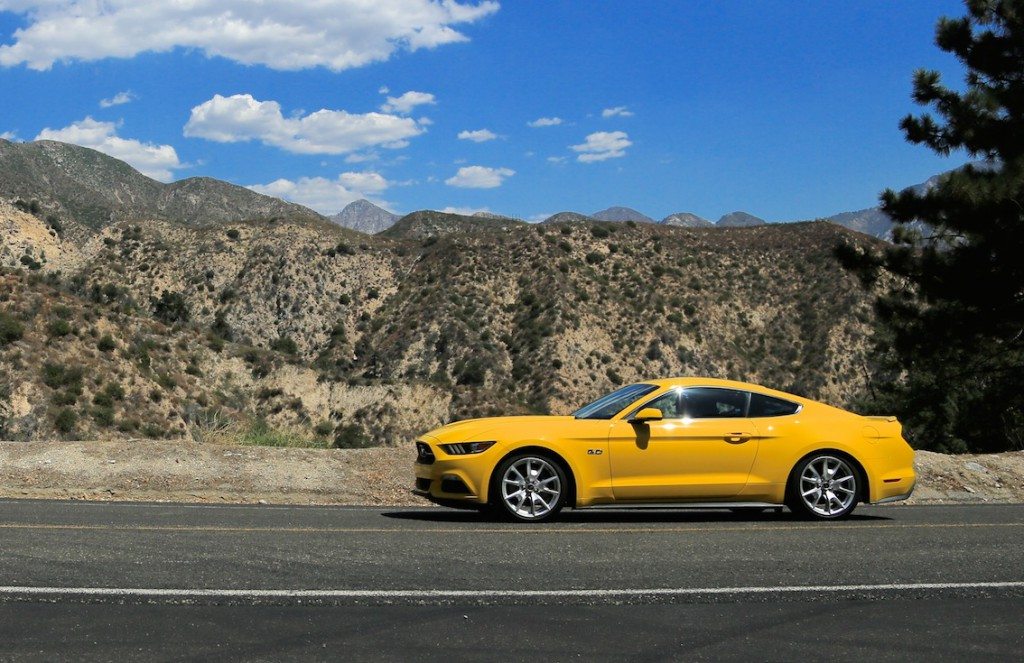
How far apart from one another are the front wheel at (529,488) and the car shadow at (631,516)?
21 cm

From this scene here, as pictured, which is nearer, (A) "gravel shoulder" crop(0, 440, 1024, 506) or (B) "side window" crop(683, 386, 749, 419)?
(B) "side window" crop(683, 386, 749, 419)

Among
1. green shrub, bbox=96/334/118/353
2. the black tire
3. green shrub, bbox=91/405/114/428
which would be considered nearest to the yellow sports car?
the black tire

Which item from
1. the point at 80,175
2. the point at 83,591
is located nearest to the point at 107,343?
the point at 83,591

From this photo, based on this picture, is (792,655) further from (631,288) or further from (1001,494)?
(631,288)

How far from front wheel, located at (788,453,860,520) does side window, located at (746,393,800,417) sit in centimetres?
53

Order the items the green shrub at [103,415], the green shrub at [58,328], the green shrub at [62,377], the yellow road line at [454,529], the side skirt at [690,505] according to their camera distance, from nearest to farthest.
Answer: the yellow road line at [454,529] → the side skirt at [690,505] → the green shrub at [103,415] → the green shrub at [62,377] → the green shrub at [58,328]

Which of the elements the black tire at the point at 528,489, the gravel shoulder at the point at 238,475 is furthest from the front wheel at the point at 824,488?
the gravel shoulder at the point at 238,475

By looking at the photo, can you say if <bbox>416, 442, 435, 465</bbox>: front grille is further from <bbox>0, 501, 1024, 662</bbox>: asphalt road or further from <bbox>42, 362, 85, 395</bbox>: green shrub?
<bbox>42, 362, 85, 395</bbox>: green shrub

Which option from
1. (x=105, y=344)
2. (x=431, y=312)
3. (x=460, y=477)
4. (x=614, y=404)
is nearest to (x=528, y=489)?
(x=460, y=477)

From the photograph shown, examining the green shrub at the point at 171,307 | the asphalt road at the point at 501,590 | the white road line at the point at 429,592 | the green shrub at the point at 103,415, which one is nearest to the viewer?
the asphalt road at the point at 501,590

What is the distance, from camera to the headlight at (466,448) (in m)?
10.6

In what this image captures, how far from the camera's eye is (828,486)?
11.1 m

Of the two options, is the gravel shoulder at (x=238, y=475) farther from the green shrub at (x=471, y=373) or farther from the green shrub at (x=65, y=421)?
the green shrub at (x=471, y=373)

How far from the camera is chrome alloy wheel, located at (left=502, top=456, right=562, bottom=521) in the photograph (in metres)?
10.5
